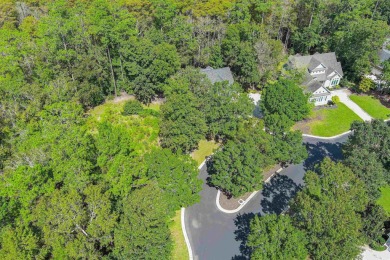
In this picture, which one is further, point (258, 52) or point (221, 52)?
point (221, 52)

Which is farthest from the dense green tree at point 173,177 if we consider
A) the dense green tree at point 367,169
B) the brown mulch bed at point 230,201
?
the dense green tree at point 367,169

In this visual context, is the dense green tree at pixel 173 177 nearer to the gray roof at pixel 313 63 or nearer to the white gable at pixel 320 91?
the white gable at pixel 320 91

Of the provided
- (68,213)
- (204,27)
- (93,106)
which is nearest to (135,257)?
(68,213)

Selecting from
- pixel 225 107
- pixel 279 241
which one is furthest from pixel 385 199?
pixel 225 107

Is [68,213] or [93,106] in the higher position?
[68,213]

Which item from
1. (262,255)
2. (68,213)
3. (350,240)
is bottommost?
(262,255)

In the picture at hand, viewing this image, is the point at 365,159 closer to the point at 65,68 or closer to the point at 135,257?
the point at 135,257

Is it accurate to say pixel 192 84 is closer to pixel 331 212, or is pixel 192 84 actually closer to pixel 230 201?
pixel 230 201
